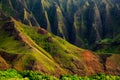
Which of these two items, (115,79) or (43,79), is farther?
(115,79)

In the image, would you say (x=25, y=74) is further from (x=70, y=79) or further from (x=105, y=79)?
(x=105, y=79)

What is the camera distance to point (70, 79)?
536 feet

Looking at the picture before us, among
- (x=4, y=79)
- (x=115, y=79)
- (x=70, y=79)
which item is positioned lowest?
(x=115, y=79)

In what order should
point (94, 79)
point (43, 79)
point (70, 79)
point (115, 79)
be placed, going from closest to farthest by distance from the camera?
point (43, 79), point (70, 79), point (94, 79), point (115, 79)

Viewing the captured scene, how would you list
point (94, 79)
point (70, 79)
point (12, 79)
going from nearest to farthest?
point (12, 79) → point (70, 79) → point (94, 79)

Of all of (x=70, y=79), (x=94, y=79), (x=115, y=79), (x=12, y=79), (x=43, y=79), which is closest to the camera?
(x=12, y=79)

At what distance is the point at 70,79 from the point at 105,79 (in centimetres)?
2634

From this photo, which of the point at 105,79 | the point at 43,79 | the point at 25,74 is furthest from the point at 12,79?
the point at 105,79

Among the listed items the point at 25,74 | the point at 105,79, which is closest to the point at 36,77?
the point at 25,74

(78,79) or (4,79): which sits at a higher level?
(4,79)

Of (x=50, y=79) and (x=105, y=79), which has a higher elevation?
(x=50, y=79)

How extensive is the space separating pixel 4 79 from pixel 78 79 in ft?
159

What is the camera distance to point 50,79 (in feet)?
522

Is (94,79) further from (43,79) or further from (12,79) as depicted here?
(12,79)
